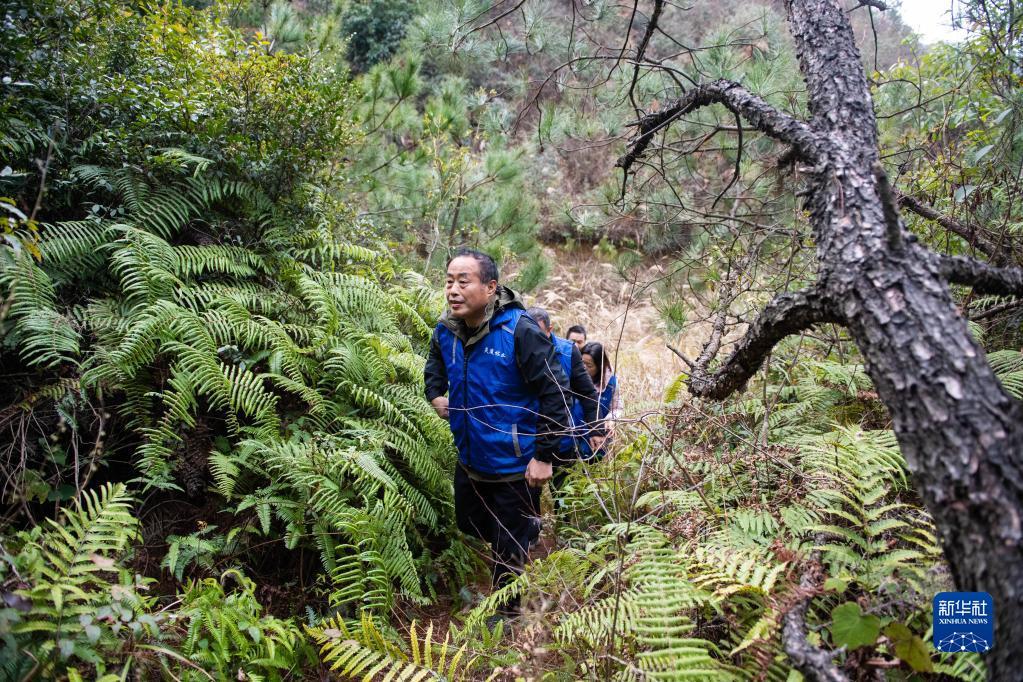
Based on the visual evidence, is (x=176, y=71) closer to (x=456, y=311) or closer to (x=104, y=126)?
(x=104, y=126)

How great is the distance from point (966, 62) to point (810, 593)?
511 cm

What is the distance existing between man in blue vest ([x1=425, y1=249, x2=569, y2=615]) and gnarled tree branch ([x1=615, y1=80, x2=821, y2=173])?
1.12 metres

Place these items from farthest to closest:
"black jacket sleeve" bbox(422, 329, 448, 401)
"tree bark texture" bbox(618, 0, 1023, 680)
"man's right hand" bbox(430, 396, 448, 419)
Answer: "black jacket sleeve" bbox(422, 329, 448, 401) < "man's right hand" bbox(430, 396, 448, 419) < "tree bark texture" bbox(618, 0, 1023, 680)

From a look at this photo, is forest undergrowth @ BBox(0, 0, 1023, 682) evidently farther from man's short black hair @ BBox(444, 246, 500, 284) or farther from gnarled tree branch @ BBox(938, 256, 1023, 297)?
gnarled tree branch @ BBox(938, 256, 1023, 297)

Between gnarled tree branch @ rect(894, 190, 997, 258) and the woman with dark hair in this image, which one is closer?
gnarled tree branch @ rect(894, 190, 997, 258)

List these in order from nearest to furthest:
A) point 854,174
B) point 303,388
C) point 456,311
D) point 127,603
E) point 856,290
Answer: point 856,290, point 854,174, point 127,603, point 456,311, point 303,388

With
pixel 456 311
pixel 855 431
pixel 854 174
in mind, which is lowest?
pixel 855 431

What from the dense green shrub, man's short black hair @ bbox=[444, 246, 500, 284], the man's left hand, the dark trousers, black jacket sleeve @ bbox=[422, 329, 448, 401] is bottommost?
the dark trousers

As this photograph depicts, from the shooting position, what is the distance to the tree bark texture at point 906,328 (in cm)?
128

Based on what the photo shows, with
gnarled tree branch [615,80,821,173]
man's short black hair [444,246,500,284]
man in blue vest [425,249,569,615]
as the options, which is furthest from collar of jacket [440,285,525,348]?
gnarled tree branch [615,80,821,173]

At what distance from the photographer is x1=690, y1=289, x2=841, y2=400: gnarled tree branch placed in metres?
1.92

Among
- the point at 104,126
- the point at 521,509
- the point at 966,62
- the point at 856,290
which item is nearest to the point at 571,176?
the point at 966,62

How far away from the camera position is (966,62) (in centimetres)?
479

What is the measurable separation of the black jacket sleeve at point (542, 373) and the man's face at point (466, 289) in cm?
27
